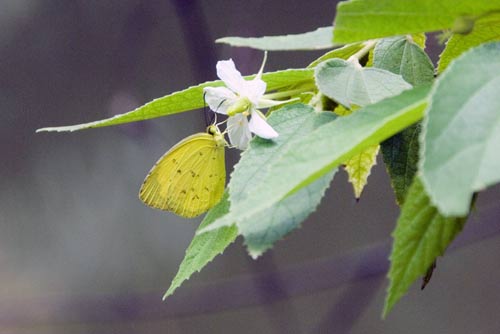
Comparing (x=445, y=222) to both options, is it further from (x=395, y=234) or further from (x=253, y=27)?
(x=253, y=27)

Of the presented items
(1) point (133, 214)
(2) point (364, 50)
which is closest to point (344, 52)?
(2) point (364, 50)

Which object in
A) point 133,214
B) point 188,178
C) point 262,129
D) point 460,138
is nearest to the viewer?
point 460,138

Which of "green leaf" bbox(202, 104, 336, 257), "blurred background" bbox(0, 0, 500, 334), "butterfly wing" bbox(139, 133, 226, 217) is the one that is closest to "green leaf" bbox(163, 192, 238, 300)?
"green leaf" bbox(202, 104, 336, 257)

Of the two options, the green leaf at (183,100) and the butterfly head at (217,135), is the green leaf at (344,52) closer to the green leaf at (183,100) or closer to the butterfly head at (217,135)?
the green leaf at (183,100)

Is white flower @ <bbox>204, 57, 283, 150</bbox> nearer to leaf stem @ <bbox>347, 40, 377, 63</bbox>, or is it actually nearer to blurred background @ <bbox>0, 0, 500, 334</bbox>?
leaf stem @ <bbox>347, 40, 377, 63</bbox>

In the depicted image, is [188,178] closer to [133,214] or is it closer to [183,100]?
[183,100]

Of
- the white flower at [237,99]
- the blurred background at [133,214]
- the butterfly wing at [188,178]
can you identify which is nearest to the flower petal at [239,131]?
the white flower at [237,99]
